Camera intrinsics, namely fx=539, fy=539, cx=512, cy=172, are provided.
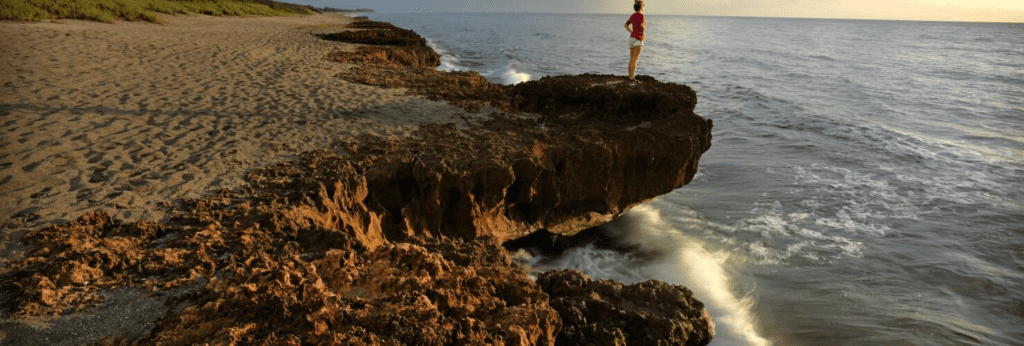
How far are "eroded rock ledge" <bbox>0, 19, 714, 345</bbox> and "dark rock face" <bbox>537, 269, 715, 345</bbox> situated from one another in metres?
0.01

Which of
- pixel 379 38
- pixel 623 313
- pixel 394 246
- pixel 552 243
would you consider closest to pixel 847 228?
pixel 552 243

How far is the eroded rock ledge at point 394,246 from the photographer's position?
292 centimetres

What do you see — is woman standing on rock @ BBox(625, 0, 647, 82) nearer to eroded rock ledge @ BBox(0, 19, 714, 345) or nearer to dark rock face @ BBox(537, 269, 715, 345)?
eroded rock ledge @ BBox(0, 19, 714, 345)

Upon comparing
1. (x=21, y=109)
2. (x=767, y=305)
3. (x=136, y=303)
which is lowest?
(x=767, y=305)

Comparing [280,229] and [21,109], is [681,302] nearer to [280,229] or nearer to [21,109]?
[280,229]

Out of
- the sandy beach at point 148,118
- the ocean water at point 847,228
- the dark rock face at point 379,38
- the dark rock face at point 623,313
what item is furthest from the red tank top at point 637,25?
the dark rock face at point 379,38

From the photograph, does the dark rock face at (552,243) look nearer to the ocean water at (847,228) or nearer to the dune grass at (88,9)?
the ocean water at (847,228)

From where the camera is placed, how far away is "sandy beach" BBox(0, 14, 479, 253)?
4.84 meters

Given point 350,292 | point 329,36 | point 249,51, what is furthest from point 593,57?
point 350,292

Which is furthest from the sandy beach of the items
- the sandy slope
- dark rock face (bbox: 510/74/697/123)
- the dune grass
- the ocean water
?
the dune grass

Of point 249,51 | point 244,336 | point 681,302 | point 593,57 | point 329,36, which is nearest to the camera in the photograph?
point 244,336

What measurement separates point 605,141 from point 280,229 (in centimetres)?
419

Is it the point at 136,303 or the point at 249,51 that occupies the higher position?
the point at 249,51

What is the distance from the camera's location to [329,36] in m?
22.0
